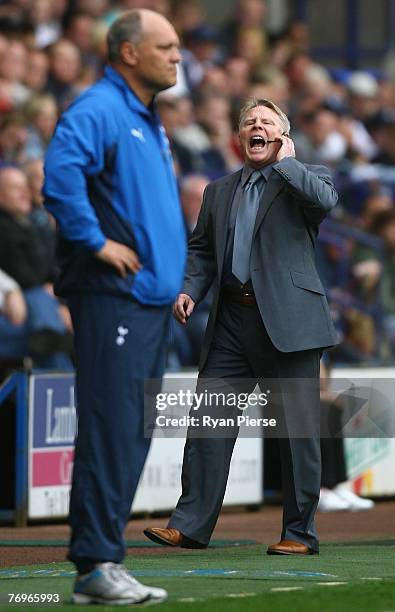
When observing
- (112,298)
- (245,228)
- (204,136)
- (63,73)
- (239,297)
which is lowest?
(112,298)

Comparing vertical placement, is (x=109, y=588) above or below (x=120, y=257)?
below

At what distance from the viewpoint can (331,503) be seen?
11.4 meters

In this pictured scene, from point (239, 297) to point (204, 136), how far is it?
27.7 feet

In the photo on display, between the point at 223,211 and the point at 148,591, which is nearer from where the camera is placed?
the point at 148,591

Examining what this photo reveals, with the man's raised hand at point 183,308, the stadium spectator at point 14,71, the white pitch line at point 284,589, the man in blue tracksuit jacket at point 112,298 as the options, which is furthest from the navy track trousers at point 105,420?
the stadium spectator at point 14,71

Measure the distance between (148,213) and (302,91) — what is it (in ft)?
48.2

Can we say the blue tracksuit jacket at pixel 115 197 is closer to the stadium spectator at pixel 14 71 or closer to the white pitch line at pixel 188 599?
the white pitch line at pixel 188 599

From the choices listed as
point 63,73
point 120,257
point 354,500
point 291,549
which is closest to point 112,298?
point 120,257

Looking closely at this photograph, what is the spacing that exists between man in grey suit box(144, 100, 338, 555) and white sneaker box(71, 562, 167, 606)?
2049 mm

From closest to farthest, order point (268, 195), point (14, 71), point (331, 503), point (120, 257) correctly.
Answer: point (120, 257) < point (268, 195) < point (331, 503) < point (14, 71)

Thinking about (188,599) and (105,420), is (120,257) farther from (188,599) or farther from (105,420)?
(188,599)

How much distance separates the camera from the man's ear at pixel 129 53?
223 inches

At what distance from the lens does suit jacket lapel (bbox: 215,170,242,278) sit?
7.83 metres

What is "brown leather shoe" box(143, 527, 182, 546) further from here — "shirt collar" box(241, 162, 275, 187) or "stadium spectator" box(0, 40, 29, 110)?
"stadium spectator" box(0, 40, 29, 110)
